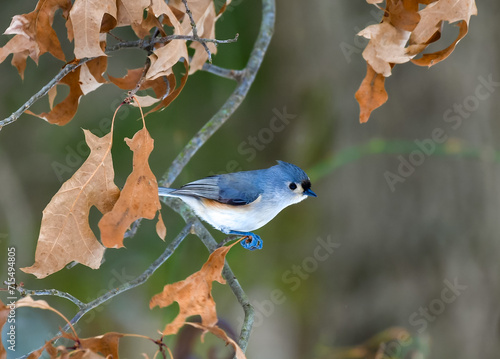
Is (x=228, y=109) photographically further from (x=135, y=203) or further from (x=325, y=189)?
(x=325, y=189)

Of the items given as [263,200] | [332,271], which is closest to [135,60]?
[263,200]

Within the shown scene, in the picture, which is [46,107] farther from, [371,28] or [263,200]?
[371,28]

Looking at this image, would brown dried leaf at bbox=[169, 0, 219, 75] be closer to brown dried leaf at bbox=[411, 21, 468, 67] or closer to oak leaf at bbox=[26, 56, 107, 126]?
oak leaf at bbox=[26, 56, 107, 126]

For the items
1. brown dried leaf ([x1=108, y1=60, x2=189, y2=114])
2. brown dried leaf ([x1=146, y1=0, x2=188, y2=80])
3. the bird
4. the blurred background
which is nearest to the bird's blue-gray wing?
the bird

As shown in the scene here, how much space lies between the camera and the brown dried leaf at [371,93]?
75cm

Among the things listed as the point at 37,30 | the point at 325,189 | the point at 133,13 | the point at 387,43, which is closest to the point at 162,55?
the point at 133,13

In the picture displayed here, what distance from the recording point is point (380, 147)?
1.64 m

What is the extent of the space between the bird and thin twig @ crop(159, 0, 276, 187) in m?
0.09

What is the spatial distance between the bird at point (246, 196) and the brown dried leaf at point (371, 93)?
25cm

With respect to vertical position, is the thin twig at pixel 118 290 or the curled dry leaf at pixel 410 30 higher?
the curled dry leaf at pixel 410 30

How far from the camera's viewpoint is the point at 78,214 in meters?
0.67

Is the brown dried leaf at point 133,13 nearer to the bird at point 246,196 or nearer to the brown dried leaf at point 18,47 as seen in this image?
the brown dried leaf at point 18,47

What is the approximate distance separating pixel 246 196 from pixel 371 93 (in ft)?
1.12

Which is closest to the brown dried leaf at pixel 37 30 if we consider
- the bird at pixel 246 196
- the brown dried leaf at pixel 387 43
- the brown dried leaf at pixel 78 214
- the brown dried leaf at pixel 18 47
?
the brown dried leaf at pixel 18 47
